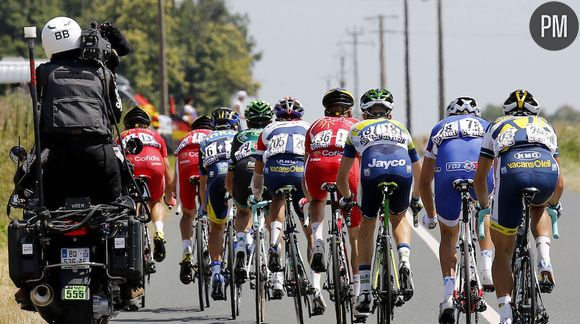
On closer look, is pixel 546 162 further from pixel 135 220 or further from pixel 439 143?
pixel 135 220

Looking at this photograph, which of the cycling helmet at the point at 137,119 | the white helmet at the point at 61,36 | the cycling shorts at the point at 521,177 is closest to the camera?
the white helmet at the point at 61,36

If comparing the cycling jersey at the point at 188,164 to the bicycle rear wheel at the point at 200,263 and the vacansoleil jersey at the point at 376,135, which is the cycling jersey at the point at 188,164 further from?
the vacansoleil jersey at the point at 376,135

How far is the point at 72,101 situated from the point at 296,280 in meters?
3.46

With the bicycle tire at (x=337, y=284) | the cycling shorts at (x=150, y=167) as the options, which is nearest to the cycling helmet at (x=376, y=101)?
the bicycle tire at (x=337, y=284)

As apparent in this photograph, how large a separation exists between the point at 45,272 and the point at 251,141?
5.01 meters

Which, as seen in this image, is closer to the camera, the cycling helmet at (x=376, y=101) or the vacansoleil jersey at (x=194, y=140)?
the cycling helmet at (x=376, y=101)

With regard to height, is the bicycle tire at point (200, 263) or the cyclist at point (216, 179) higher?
the cyclist at point (216, 179)

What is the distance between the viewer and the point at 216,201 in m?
15.7

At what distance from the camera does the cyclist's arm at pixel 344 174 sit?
486 inches

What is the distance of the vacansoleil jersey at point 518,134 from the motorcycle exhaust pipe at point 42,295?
3495 mm

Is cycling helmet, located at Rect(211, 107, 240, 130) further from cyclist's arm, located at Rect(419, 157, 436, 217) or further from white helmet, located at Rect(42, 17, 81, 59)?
white helmet, located at Rect(42, 17, 81, 59)

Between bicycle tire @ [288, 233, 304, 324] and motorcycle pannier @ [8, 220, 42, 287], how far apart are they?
11.1ft

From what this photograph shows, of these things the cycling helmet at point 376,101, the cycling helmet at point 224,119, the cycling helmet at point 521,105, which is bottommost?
the cycling helmet at point 521,105

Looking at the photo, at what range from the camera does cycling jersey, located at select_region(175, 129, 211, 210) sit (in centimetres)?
1697
